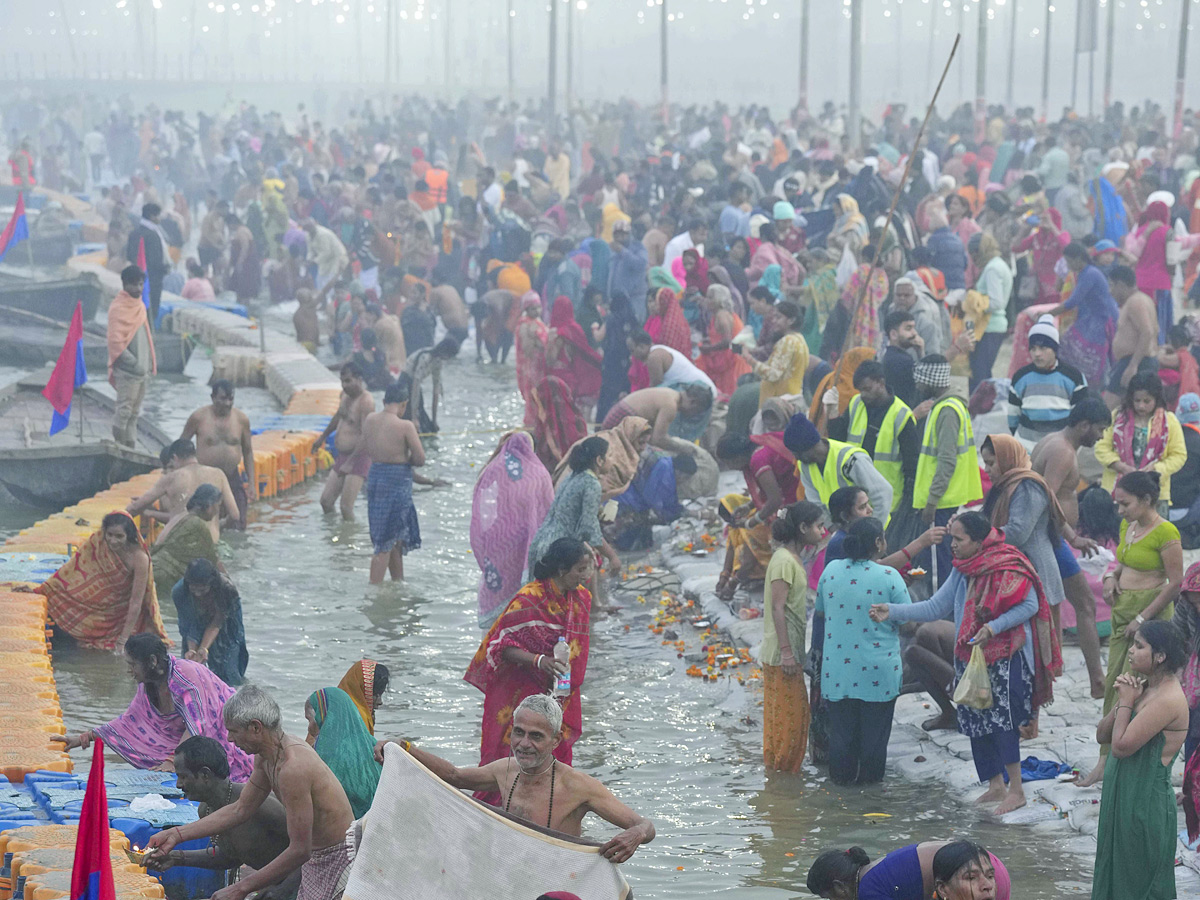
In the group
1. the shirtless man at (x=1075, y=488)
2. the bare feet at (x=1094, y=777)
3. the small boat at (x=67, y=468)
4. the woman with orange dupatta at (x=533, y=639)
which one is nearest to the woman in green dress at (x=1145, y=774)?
the bare feet at (x=1094, y=777)

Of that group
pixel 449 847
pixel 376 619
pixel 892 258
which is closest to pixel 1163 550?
pixel 449 847

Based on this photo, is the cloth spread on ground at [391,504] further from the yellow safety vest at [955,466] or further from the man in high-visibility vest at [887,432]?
the yellow safety vest at [955,466]

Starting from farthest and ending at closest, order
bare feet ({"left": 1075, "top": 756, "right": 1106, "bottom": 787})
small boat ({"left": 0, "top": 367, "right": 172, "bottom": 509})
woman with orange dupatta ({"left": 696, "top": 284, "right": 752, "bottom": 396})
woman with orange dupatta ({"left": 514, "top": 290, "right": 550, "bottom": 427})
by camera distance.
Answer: woman with orange dupatta ({"left": 514, "top": 290, "right": 550, "bottom": 427}) < woman with orange dupatta ({"left": 696, "top": 284, "right": 752, "bottom": 396}) < small boat ({"left": 0, "top": 367, "right": 172, "bottom": 509}) < bare feet ({"left": 1075, "top": 756, "right": 1106, "bottom": 787})

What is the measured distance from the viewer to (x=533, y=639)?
264 inches

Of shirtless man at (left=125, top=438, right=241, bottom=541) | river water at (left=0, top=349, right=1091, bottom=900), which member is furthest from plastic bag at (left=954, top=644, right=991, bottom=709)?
shirtless man at (left=125, top=438, right=241, bottom=541)

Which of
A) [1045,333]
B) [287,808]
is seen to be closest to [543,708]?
[287,808]

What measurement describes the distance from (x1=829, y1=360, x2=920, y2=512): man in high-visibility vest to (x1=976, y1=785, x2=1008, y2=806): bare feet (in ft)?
7.24

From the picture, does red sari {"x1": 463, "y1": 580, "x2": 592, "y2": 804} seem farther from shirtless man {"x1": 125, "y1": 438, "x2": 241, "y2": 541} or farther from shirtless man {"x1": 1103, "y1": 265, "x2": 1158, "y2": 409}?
shirtless man {"x1": 1103, "y1": 265, "x2": 1158, "y2": 409}

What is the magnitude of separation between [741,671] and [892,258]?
4.93 meters

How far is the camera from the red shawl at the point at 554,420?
1126cm

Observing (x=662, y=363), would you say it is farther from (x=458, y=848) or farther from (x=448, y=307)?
(x=458, y=848)

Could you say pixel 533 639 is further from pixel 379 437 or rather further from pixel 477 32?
pixel 477 32

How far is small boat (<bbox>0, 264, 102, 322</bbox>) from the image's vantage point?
21.8 m

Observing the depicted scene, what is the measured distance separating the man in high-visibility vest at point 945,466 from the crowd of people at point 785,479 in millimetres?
19
